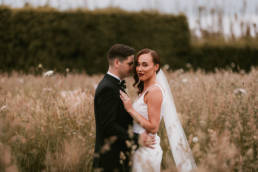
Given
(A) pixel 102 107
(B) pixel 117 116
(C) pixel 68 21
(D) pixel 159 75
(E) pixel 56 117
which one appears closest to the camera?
(A) pixel 102 107

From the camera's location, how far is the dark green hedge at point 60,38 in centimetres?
1080

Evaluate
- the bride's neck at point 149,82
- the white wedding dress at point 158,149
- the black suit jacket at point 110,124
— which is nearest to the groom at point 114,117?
the black suit jacket at point 110,124

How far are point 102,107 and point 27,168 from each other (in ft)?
4.35

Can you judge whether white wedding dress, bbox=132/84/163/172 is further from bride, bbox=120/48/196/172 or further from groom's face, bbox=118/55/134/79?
groom's face, bbox=118/55/134/79

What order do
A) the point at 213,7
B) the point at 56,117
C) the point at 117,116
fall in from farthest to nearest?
the point at 213,7
the point at 56,117
the point at 117,116

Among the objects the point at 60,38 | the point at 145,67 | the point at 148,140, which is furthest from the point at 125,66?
the point at 60,38

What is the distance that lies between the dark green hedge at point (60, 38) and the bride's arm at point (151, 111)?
353 inches

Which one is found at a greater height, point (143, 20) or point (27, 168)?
point (143, 20)

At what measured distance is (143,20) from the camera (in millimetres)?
11828

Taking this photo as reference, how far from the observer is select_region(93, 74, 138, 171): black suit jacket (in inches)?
86.2

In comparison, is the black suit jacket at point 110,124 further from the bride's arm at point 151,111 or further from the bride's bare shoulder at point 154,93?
the bride's bare shoulder at point 154,93

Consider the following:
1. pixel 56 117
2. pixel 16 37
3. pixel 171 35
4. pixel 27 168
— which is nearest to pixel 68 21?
pixel 16 37

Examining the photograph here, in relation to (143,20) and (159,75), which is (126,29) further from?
(159,75)

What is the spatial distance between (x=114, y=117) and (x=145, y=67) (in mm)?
662
